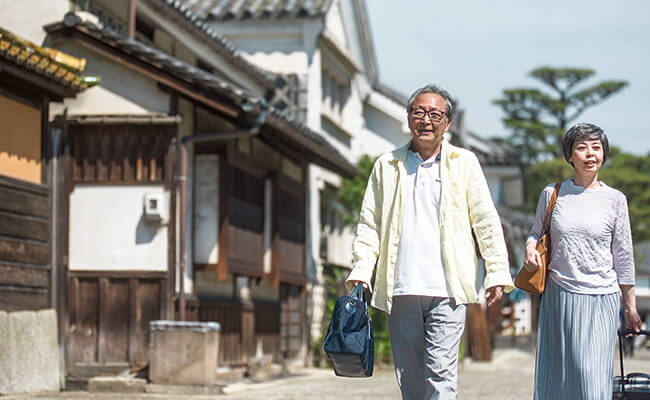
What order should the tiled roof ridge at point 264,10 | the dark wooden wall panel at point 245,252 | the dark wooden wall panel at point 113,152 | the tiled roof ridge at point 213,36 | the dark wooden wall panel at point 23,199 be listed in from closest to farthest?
the dark wooden wall panel at point 23,199 < the dark wooden wall panel at point 113,152 < the dark wooden wall panel at point 245,252 < the tiled roof ridge at point 213,36 < the tiled roof ridge at point 264,10

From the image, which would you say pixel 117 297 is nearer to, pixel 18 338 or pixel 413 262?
pixel 18 338

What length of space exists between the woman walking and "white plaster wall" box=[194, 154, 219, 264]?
8508 millimetres

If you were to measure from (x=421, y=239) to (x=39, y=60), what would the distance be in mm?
6050

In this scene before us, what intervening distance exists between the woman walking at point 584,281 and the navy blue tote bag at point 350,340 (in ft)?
3.79

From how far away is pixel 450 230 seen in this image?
18.2 feet

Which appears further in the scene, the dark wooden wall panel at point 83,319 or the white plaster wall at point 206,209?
the white plaster wall at point 206,209

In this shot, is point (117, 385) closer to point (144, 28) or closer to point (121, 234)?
→ point (121, 234)

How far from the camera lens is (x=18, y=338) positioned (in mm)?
10516

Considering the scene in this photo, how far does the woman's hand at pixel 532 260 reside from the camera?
593 centimetres

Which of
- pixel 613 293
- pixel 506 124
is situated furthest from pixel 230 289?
pixel 506 124

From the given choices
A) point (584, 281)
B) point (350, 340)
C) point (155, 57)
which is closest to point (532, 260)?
point (584, 281)

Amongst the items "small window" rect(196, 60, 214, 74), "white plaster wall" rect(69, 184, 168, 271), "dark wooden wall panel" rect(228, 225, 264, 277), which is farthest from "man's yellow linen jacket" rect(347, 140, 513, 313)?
"small window" rect(196, 60, 214, 74)

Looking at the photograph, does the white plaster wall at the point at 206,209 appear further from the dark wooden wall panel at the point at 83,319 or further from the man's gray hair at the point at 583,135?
the man's gray hair at the point at 583,135

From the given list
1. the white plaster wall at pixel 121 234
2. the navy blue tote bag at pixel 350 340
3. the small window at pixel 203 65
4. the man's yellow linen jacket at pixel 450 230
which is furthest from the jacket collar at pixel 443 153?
the small window at pixel 203 65
